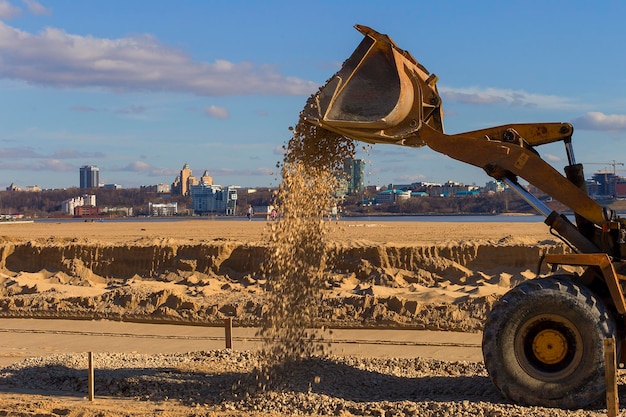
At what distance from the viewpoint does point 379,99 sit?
8.87 meters

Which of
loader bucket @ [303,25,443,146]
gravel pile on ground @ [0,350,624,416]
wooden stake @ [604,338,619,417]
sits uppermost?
loader bucket @ [303,25,443,146]

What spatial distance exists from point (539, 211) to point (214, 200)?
114 metres

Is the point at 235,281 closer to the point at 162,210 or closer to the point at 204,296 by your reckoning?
the point at 204,296

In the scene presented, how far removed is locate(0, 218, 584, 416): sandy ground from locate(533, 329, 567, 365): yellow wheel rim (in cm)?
302

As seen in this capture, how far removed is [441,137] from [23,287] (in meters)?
14.7

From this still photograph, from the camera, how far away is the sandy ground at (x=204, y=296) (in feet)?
44.0

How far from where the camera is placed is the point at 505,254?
21562 mm

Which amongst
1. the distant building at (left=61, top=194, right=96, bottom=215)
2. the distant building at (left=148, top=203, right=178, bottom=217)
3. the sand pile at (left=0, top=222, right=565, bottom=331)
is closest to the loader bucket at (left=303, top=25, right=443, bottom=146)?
the sand pile at (left=0, top=222, right=565, bottom=331)

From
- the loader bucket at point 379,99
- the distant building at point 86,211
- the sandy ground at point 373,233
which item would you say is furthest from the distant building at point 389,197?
the loader bucket at point 379,99

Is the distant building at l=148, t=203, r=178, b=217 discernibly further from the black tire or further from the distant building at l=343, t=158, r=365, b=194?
the black tire

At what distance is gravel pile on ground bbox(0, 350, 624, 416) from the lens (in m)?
8.31

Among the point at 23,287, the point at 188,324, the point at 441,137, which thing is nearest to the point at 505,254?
the point at 188,324

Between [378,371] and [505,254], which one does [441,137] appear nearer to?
[378,371]

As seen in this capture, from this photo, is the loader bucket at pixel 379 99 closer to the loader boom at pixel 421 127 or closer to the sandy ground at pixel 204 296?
the loader boom at pixel 421 127
